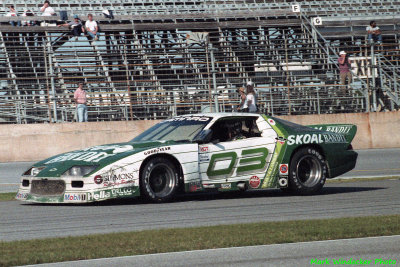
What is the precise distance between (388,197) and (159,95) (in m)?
13.2

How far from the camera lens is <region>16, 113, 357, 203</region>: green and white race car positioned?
396 inches

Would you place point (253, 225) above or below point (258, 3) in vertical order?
below

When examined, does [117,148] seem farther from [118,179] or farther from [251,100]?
[251,100]

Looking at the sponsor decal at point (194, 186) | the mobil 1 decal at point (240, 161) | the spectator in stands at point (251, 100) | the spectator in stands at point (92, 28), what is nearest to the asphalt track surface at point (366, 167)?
the spectator in stands at point (251, 100)

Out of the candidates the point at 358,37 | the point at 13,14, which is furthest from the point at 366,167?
the point at 13,14

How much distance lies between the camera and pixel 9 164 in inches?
787

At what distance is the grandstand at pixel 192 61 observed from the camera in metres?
22.9

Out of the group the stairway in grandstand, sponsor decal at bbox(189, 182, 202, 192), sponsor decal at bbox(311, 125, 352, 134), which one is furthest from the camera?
the stairway in grandstand

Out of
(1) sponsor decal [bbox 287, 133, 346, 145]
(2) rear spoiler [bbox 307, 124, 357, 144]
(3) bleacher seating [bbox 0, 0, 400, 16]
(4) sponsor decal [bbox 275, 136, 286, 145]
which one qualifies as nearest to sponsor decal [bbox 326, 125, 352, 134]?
(2) rear spoiler [bbox 307, 124, 357, 144]

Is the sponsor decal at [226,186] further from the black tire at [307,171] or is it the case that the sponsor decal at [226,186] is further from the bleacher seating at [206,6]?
the bleacher seating at [206,6]

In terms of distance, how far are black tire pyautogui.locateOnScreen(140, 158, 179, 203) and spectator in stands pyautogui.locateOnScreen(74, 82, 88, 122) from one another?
37.9 feet

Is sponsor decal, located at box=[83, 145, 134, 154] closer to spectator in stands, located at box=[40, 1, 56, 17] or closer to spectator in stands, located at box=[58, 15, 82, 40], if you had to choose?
spectator in stands, located at box=[58, 15, 82, 40]

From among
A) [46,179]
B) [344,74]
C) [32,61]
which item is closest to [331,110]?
[344,74]

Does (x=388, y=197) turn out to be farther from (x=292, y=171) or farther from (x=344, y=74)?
(x=344, y=74)
